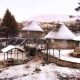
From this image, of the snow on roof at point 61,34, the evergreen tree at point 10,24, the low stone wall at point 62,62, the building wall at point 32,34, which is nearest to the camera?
the low stone wall at point 62,62

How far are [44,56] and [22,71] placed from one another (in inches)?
227

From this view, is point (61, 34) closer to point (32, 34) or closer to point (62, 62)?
point (62, 62)

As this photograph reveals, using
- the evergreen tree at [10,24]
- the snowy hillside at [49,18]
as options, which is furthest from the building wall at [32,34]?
the snowy hillside at [49,18]

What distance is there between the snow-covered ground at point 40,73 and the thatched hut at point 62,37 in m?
10.2

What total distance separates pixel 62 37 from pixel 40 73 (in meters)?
14.7

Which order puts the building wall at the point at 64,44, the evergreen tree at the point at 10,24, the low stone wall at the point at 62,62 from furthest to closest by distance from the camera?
the evergreen tree at the point at 10,24
the building wall at the point at 64,44
the low stone wall at the point at 62,62

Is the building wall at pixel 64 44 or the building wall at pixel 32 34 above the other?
the building wall at pixel 32 34

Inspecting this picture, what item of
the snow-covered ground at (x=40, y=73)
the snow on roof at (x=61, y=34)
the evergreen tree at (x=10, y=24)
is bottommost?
the snow-covered ground at (x=40, y=73)

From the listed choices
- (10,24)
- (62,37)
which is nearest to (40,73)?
(62,37)

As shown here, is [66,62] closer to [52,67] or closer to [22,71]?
[52,67]

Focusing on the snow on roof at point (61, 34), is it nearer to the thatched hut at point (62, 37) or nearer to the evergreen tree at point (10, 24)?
the thatched hut at point (62, 37)

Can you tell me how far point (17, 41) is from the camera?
54.2m

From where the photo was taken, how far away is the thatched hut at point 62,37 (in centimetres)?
4175

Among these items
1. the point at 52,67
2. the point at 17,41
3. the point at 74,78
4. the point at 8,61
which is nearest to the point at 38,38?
the point at 17,41
